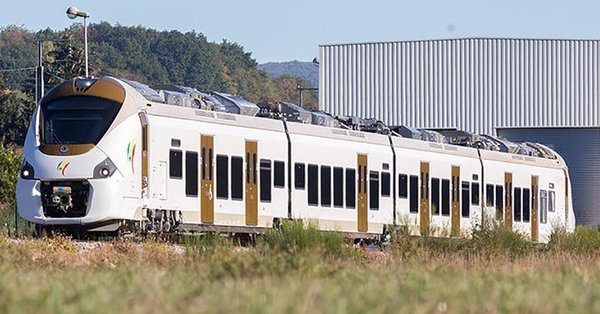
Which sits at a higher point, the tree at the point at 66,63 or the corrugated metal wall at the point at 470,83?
the tree at the point at 66,63

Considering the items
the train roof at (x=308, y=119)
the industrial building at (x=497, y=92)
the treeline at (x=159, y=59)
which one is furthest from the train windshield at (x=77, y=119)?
the treeline at (x=159, y=59)

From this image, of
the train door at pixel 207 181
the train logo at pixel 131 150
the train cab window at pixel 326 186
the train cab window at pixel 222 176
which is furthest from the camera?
the train cab window at pixel 326 186

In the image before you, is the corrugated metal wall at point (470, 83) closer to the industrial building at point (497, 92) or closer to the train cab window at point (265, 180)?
the industrial building at point (497, 92)

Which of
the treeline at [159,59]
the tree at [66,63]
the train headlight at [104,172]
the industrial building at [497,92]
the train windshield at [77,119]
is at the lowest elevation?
the train headlight at [104,172]

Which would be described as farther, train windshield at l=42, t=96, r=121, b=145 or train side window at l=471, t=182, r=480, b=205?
train side window at l=471, t=182, r=480, b=205

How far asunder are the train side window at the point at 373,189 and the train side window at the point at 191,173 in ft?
23.3

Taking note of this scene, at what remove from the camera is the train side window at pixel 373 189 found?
32.1 metres

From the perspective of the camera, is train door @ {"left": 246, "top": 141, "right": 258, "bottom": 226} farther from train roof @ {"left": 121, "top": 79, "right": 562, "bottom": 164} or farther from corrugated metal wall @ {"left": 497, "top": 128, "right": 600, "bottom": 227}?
corrugated metal wall @ {"left": 497, "top": 128, "right": 600, "bottom": 227}

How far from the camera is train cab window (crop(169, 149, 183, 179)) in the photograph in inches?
994

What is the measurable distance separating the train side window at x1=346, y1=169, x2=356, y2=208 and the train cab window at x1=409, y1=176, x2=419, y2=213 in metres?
2.77

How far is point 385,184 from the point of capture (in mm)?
32719

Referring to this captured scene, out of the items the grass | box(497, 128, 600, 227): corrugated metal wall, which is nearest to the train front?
the grass

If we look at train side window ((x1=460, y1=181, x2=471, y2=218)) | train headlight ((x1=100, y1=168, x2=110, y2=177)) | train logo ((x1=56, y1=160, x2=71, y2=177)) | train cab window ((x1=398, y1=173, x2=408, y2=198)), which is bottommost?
train side window ((x1=460, y1=181, x2=471, y2=218))

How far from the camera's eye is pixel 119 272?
14039 millimetres
